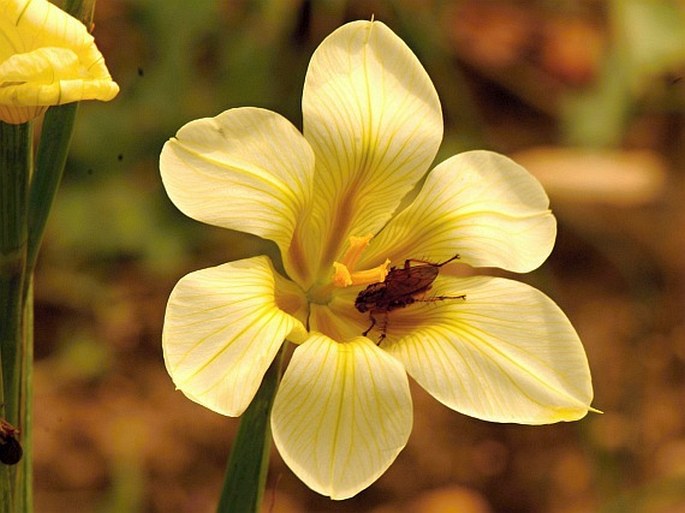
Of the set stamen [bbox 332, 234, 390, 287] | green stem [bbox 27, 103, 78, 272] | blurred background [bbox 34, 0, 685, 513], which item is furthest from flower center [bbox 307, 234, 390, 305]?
blurred background [bbox 34, 0, 685, 513]

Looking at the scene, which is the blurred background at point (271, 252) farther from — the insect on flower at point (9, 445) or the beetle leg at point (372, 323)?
the insect on flower at point (9, 445)

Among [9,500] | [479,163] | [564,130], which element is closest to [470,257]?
[479,163]

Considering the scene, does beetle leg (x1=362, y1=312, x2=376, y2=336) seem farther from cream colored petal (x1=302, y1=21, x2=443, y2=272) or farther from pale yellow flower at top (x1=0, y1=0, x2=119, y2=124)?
pale yellow flower at top (x1=0, y1=0, x2=119, y2=124)

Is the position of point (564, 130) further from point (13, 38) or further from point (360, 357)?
point (13, 38)

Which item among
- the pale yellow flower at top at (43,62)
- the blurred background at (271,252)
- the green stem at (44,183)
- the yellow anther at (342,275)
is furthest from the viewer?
the blurred background at (271,252)

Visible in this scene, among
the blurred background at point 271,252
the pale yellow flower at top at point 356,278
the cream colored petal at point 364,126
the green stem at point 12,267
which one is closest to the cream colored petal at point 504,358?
the pale yellow flower at top at point 356,278
